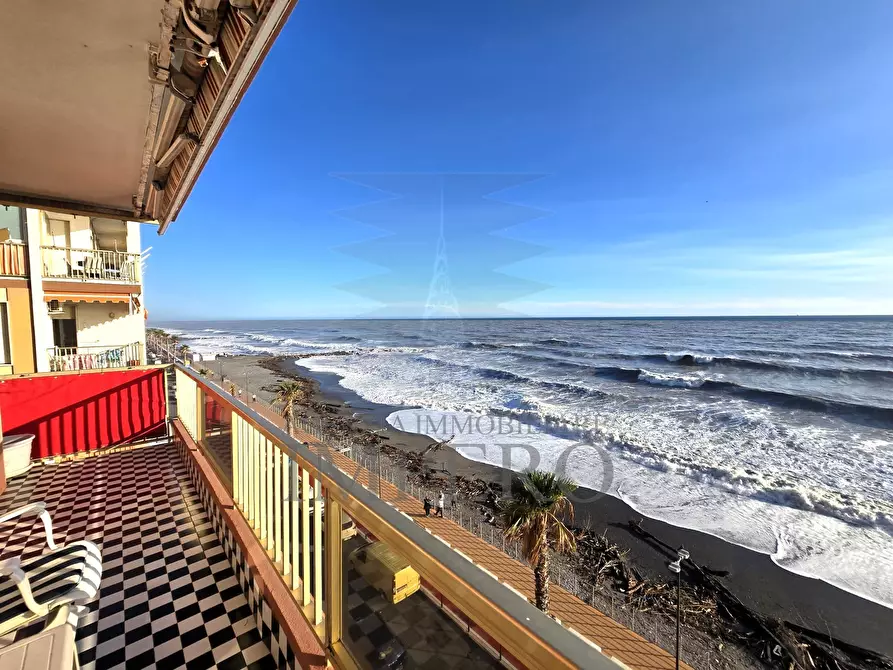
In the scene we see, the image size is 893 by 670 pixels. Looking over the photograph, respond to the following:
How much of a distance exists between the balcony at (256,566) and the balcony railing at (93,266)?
4.08 meters

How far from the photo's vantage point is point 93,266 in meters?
7.21

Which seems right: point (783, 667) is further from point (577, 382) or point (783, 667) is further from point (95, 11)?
point (577, 382)

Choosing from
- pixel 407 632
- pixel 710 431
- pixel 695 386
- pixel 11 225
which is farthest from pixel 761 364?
pixel 11 225

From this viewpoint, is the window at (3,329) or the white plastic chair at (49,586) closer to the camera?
the white plastic chair at (49,586)

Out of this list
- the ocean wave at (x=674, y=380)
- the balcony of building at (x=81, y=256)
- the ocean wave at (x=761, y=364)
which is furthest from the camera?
the ocean wave at (x=761, y=364)

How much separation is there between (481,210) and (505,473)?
8.97 m

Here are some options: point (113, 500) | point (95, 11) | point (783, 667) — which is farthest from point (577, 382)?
point (95, 11)

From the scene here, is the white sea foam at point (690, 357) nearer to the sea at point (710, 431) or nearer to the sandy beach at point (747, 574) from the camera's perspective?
the sea at point (710, 431)

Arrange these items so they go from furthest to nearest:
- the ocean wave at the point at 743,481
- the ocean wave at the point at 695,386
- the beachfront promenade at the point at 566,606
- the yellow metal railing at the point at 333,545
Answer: the ocean wave at the point at 695,386, the ocean wave at the point at 743,481, the beachfront promenade at the point at 566,606, the yellow metal railing at the point at 333,545

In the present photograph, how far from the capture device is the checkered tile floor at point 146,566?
185 cm

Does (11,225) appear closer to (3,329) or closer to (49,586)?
(3,329)

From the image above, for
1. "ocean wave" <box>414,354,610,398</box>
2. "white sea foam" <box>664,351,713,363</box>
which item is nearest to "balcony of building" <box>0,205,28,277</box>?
"ocean wave" <box>414,354,610,398</box>

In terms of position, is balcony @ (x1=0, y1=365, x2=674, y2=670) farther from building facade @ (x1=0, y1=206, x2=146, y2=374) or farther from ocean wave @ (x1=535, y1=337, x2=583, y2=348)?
ocean wave @ (x1=535, y1=337, x2=583, y2=348)

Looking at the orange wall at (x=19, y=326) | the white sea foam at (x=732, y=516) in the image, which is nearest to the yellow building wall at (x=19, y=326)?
the orange wall at (x=19, y=326)
